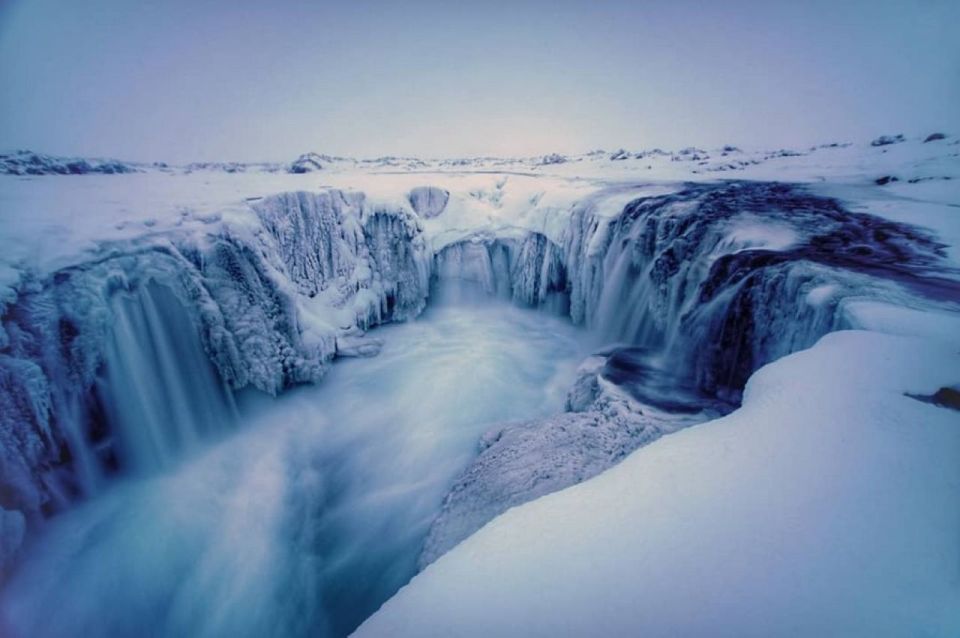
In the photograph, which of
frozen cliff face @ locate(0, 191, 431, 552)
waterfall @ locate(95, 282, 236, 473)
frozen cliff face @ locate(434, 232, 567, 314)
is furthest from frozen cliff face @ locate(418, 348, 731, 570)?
frozen cliff face @ locate(434, 232, 567, 314)

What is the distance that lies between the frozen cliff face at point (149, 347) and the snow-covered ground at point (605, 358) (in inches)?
1.1

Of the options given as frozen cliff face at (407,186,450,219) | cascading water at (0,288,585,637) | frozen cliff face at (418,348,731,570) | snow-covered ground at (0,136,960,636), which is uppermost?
frozen cliff face at (407,186,450,219)

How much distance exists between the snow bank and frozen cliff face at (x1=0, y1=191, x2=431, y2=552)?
514 cm

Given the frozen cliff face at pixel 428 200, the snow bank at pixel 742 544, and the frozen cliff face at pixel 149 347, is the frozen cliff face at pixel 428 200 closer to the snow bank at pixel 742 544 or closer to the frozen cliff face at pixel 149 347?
the frozen cliff face at pixel 149 347

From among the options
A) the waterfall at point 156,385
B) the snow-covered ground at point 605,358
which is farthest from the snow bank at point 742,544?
the waterfall at point 156,385

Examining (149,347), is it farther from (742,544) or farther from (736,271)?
(736,271)

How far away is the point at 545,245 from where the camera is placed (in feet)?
36.2

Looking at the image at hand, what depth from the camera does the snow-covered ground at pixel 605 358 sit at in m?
1.34

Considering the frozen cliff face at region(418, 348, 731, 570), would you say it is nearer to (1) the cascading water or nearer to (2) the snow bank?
(1) the cascading water

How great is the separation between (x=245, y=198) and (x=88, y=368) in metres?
4.32

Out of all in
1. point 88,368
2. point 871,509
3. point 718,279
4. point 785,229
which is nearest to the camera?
point 871,509

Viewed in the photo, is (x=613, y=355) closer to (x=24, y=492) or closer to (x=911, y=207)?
(x=911, y=207)

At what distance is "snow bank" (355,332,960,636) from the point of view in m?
1.20

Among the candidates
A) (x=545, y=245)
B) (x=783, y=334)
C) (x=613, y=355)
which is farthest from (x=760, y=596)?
(x=545, y=245)
